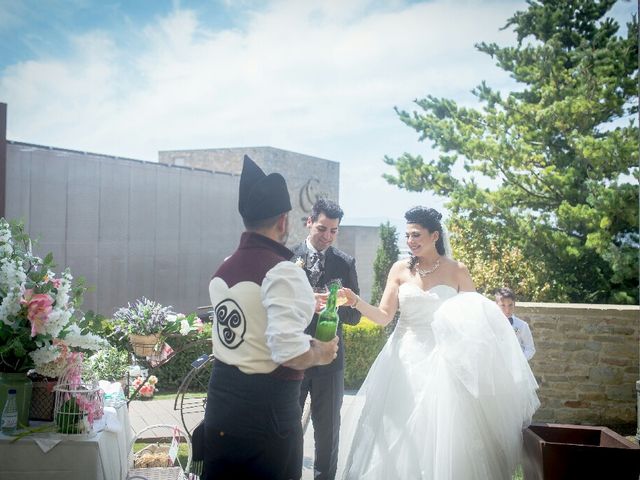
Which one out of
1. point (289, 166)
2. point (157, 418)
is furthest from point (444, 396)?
point (289, 166)

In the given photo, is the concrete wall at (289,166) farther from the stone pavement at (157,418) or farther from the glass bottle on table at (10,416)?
the glass bottle on table at (10,416)

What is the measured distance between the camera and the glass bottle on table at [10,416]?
2902 mm

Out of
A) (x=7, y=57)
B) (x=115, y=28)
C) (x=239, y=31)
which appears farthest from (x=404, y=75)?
(x=7, y=57)

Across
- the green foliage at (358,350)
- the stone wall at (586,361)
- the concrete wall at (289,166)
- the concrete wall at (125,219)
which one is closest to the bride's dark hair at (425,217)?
the stone wall at (586,361)

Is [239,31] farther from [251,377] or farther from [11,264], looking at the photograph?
[251,377]

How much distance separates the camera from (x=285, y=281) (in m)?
2.26

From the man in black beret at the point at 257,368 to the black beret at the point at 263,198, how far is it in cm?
2

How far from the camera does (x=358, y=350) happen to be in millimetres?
9195

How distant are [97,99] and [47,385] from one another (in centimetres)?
904

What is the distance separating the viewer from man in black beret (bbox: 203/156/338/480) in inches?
90.1

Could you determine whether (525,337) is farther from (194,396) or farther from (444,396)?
(194,396)

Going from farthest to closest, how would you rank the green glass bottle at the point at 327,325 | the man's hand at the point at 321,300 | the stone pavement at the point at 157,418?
the stone pavement at the point at 157,418
the man's hand at the point at 321,300
the green glass bottle at the point at 327,325

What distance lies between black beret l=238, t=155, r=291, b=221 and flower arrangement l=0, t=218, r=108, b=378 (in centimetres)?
120

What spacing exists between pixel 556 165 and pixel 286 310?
410 inches
